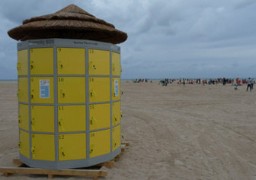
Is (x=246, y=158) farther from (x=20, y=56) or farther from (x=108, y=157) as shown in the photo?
(x=20, y=56)

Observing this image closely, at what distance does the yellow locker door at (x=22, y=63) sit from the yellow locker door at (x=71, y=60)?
880mm

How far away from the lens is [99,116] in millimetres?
6980

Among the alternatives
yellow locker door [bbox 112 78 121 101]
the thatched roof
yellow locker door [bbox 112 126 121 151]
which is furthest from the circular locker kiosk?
yellow locker door [bbox 112 126 121 151]

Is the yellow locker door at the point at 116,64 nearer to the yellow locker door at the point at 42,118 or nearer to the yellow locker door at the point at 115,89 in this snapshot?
the yellow locker door at the point at 115,89

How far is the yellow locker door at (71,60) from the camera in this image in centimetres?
643

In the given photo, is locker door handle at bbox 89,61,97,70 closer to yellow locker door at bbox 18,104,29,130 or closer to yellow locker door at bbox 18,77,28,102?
yellow locker door at bbox 18,77,28,102

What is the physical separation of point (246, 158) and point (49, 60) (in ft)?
19.1

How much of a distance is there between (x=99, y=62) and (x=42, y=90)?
144 centimetres

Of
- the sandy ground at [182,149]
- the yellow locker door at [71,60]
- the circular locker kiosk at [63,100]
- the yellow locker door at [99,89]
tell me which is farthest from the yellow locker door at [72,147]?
the yellow locker door at [71,60]

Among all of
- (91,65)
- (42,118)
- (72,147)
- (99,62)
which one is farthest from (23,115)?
(99,62)

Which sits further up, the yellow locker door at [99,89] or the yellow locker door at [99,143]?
the yellow locker door at [99,89]

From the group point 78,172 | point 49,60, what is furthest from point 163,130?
point 49,60

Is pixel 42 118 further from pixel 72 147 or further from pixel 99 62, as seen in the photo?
pixel 99 62

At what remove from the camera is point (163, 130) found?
467 inches
